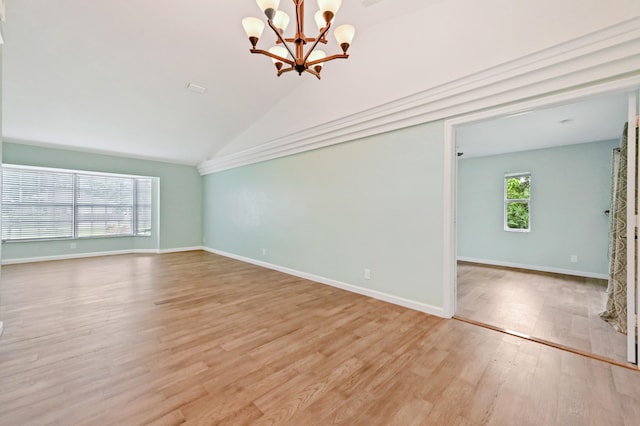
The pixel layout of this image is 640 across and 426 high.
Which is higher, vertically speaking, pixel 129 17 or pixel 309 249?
pixel 129 17

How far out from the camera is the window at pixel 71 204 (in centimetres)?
546

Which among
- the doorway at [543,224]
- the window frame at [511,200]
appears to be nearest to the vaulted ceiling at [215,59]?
the doorway at [543,224]

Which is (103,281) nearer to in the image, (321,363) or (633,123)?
(321,363)

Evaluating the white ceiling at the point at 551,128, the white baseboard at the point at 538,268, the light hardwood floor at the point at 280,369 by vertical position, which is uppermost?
the white ceiling at the point at 551,128

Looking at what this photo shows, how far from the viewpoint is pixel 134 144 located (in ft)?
19.2

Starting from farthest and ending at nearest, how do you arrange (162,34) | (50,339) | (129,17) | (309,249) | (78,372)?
1. (309,249)
2. (162,34)
3. (129,17)
4. (50,339)
5. (78,372)

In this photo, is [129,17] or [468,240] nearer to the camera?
[129,17]

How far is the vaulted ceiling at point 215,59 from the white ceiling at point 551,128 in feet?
3.03

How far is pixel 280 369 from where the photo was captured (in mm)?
1939

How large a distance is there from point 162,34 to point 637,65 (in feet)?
15.6

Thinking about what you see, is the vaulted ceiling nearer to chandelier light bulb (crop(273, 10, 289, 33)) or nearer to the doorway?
the doorway

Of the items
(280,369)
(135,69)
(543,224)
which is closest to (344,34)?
(280,369)

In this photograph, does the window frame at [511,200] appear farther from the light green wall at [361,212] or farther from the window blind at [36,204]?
the window blind at [36,204]

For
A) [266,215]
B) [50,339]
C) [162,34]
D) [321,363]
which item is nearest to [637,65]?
[321,363]
